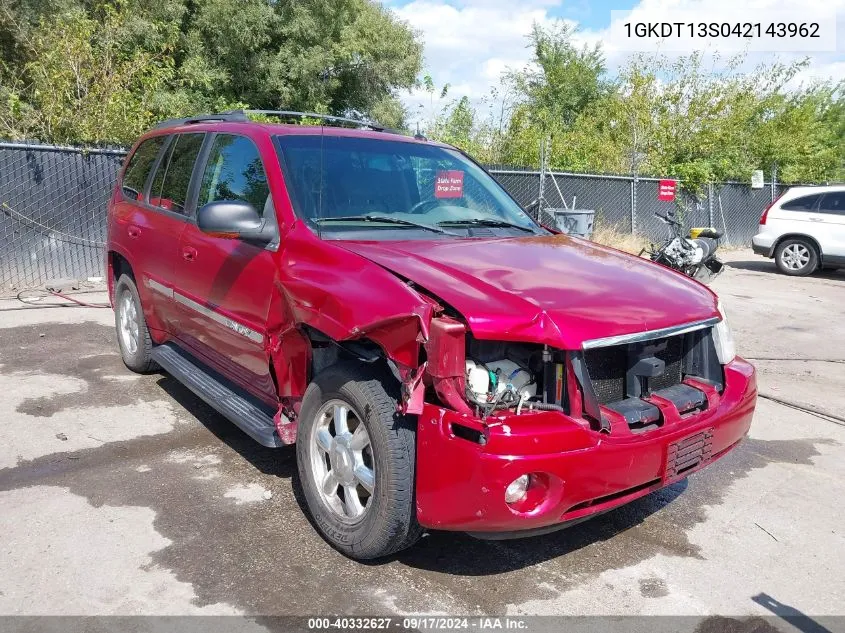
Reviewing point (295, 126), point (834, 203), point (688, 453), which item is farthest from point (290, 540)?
Result: point (834, 203)

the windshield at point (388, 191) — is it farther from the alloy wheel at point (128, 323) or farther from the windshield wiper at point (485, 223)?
the alloy wheel at point (128, 323)

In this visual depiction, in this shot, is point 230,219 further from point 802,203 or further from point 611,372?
point 802,203

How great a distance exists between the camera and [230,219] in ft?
11.6

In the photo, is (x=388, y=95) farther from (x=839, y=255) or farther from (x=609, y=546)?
(x=609, y=546)

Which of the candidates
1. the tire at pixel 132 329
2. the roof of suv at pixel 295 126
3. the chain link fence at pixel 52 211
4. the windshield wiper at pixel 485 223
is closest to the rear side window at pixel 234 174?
the roof of suv at pixel 295 126

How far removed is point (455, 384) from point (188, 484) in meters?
2.02

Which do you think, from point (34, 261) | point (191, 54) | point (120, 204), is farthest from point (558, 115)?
point (120, 204)

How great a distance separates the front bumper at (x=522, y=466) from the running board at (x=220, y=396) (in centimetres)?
110

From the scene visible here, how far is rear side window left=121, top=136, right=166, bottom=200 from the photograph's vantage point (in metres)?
5.45

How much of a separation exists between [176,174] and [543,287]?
9.63 feet

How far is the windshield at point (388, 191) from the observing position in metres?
3.79

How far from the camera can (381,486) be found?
2965mm

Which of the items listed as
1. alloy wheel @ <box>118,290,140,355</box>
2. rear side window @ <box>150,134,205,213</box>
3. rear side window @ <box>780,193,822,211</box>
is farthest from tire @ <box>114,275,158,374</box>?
rear side window @ <box>780,193,822,211</box>

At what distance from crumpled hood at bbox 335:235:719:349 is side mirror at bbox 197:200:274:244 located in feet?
1.54
